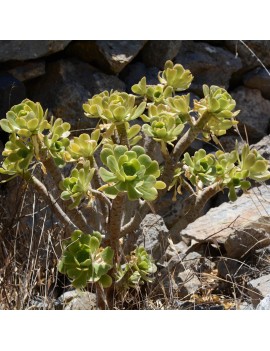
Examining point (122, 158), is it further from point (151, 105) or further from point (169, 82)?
point (169, 82)

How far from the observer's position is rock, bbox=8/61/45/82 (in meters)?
2.73

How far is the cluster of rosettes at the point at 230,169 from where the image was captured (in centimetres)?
149

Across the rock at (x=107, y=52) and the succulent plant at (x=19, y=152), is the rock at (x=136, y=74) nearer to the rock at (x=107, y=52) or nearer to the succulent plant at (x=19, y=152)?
the rock at (x=107, y=52)

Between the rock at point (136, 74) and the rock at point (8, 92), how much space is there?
0.62 meters

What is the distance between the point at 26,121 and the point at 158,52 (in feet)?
6.10

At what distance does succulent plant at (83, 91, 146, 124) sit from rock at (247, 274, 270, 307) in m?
0.68

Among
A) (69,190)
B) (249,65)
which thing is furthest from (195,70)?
(69,190)

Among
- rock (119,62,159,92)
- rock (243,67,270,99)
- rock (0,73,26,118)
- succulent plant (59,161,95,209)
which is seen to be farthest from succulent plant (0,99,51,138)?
rock (243,67,270,99)

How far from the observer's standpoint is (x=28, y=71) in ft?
9.05

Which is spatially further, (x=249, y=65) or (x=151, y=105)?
(x=249, y=65)

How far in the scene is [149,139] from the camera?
1750 mm

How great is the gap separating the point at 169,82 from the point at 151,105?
16 centimetres

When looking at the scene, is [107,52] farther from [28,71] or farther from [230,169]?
[230,169]

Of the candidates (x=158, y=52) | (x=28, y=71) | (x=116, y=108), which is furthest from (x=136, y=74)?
(x=116, y=108)
